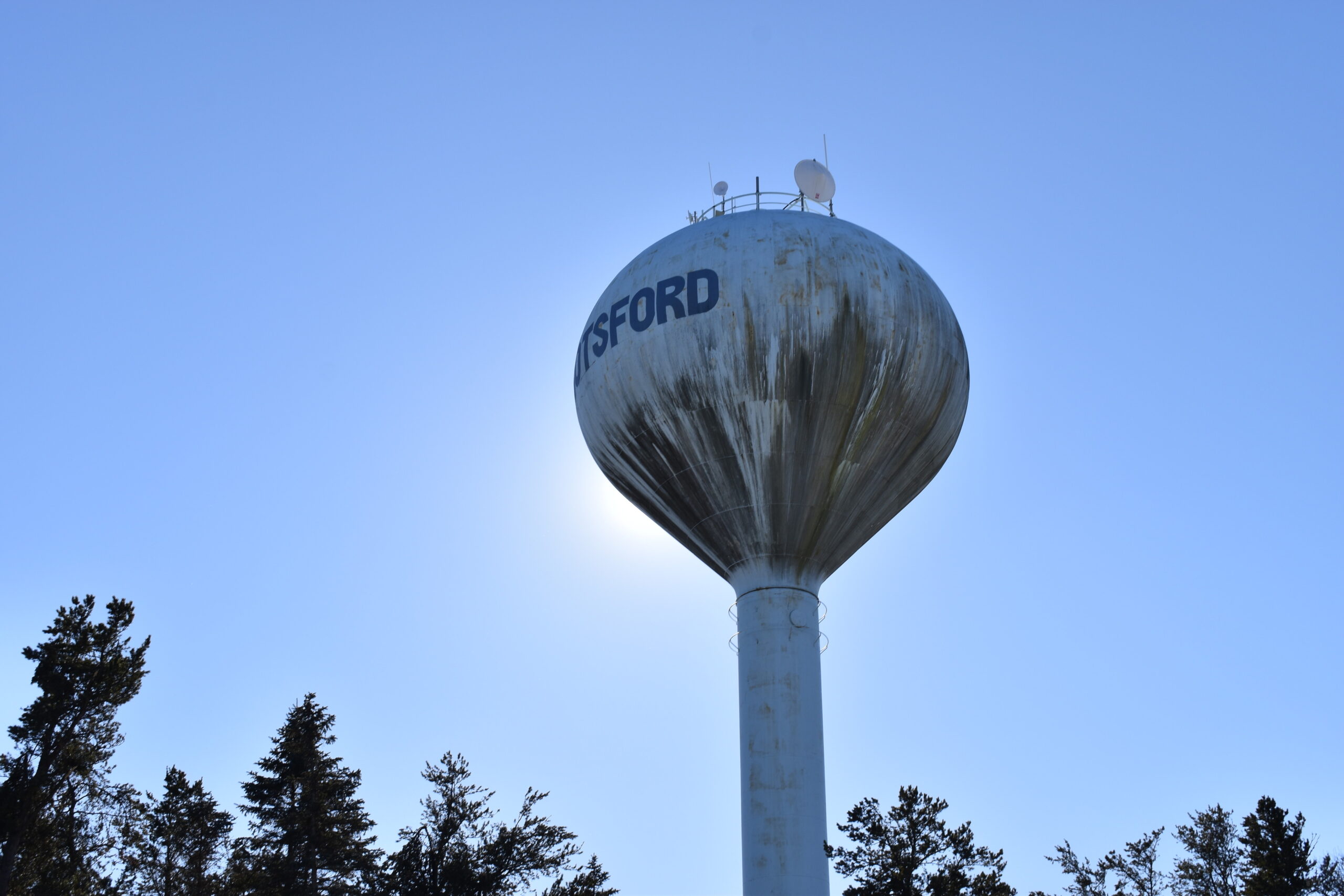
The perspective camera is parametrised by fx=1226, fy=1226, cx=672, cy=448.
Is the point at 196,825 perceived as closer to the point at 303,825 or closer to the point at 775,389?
the point at 303,825

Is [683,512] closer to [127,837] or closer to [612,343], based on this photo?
[612,343]

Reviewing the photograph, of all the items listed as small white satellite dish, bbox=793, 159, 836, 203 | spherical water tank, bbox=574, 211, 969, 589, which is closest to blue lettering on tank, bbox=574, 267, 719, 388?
spherical water tank, bbox=574, 211, 969, 589

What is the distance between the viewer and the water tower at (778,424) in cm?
2086

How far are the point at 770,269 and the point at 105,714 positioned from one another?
47.9 feet

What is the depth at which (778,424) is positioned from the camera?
2094 cm

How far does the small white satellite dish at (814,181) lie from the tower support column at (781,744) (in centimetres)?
863

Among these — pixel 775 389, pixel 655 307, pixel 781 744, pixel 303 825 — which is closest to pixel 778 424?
pixel 775 389

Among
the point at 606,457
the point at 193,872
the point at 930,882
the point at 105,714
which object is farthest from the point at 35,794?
the point at 930,882

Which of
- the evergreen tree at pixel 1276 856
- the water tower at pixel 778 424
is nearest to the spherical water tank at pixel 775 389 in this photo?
the water tower at pixel 778 424

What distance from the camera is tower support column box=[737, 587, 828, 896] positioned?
65.9 feet

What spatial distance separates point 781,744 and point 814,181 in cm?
1170

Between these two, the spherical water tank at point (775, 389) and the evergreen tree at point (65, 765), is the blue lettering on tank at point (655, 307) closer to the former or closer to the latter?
the spherical water tank at point (775, 389)

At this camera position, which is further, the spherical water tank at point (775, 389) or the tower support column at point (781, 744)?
the spherical water tank at point (775, 389)

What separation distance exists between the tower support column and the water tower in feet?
0.09
